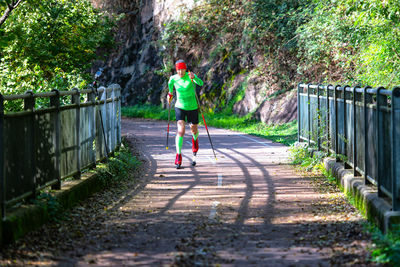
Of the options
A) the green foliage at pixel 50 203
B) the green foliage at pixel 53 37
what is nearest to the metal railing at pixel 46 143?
the green foliage at pixel 50 203

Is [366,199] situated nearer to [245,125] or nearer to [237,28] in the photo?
[245,125]

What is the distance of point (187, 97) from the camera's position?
13875 millimetres

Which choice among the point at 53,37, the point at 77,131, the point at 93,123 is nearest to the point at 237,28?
the point at 53,37

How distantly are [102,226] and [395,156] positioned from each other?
153 inches

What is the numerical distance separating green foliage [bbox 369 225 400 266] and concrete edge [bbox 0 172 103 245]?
3939 mm

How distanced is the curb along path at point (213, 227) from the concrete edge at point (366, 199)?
19cm

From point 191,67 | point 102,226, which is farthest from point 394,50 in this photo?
point 191,67

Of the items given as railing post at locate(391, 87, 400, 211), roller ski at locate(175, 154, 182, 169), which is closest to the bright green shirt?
roller ski at locate(175, 154, 182, 169)

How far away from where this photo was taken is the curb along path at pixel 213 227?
253 inches

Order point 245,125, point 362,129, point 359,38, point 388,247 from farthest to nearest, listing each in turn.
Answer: point 245,125
point 359,38
point 362,129
point 388,247

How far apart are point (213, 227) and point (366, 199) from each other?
2.08 meters

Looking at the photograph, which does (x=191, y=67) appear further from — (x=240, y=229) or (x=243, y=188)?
(x=240, y=229)

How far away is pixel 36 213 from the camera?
297 inches

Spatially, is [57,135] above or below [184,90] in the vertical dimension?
below
